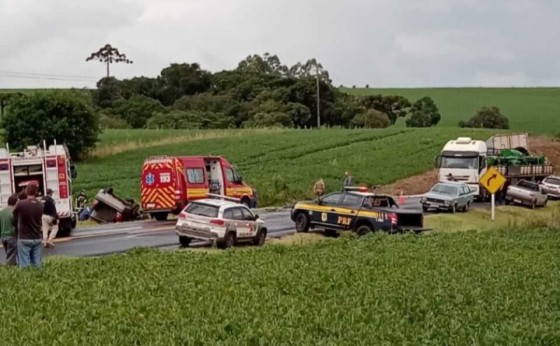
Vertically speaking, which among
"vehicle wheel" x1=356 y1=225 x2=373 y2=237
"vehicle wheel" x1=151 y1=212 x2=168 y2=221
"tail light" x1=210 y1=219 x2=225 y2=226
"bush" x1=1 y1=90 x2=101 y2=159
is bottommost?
"vehicle wheel" x1=151 y1=212 x2=168 y2=221

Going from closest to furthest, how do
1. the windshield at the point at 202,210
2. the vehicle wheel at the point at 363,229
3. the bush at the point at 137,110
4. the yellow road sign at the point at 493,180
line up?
the windshield at the point at 202,210 < the vehicle wheel at the point at 363,229 < the yellow road sign at the point at 493,180 < the bush at the point at 137,110

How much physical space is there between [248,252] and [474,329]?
973 cm

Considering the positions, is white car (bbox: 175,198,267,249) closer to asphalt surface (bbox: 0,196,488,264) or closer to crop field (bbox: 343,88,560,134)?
asphalt surface (bbox: 0,196,488,264)

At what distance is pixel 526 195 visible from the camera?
46.8 metres

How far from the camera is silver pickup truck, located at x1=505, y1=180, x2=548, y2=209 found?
46750 millimetres

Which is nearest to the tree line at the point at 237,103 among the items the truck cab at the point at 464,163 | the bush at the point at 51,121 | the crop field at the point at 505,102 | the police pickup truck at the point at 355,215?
the crop field at the point at 505,102

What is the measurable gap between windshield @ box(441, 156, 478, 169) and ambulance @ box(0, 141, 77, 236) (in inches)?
1013

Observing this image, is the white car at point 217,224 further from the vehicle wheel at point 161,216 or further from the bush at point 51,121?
the bush at point 51,121

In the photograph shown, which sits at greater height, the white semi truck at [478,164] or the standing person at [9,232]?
the standing person at [9,232]

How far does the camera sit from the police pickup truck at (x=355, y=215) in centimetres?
2856

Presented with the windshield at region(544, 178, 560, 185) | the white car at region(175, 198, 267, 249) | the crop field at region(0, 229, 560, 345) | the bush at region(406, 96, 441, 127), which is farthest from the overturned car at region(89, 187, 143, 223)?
the bush at region(406, 96, 441, 127)

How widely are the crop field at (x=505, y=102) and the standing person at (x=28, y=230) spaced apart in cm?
8592

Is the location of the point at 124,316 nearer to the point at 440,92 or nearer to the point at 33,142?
the point at 33,142

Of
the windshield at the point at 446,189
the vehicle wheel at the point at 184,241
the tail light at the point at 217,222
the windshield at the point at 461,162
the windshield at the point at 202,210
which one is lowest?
the windshield at the point at 446,189
